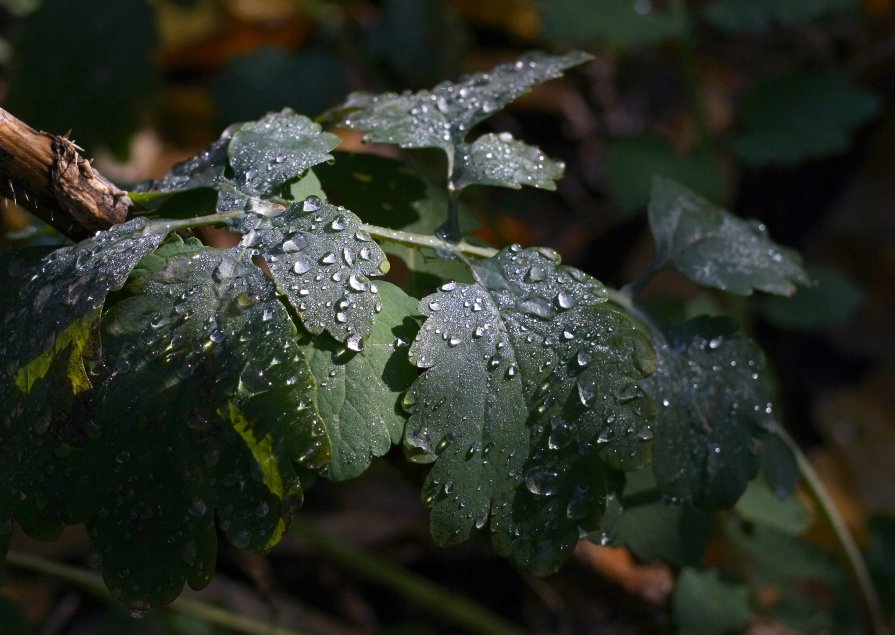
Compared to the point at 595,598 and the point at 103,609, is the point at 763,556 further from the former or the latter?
the point at 103,609

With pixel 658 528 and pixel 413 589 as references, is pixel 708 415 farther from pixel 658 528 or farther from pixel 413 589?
pixel 413 589

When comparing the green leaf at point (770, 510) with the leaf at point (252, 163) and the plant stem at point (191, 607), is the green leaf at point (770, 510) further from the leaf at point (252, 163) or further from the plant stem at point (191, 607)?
the leaf at point (252, 163)

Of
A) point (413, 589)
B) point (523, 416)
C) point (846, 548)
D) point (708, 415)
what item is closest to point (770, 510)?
point (846, 548)

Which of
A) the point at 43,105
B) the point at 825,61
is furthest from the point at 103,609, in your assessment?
the point at 825,61

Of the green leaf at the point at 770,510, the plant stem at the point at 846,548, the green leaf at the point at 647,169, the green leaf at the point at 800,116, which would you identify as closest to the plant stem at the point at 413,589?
the green leaf at the point at 770,510

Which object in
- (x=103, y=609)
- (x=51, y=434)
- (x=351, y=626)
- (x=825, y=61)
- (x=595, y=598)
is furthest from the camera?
(x=825, y=61)

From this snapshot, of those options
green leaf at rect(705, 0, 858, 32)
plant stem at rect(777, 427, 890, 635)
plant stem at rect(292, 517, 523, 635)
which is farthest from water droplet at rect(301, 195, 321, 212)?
Answer: green leaf at rect(705, 0, 858, 32)
